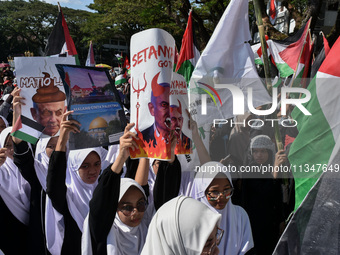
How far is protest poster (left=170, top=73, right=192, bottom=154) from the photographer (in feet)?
7.71

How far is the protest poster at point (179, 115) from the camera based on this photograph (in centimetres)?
235

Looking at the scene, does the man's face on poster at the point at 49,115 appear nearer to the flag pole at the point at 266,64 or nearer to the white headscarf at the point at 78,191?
the white headscarf at the point at 78,191

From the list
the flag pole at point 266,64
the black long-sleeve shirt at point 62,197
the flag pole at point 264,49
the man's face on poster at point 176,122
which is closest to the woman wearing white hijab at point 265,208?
the flag pole at point 266,64

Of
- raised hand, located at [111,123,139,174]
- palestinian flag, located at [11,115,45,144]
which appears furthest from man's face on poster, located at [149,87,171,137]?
palestinian flag, located at [11,115,45,144]

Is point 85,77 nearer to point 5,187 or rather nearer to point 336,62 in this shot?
point 5,187

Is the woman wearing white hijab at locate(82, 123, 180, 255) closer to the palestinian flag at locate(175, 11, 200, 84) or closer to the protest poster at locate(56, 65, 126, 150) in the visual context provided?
the protest poster at locate(56, 65, 126, 150)

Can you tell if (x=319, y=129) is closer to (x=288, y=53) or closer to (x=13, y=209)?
(x=13, y=209)

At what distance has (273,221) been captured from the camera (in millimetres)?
2859

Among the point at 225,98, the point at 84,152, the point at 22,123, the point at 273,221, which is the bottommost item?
the point at 273,221

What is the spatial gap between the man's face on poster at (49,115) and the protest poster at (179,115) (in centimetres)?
84

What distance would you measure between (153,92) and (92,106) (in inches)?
16.2

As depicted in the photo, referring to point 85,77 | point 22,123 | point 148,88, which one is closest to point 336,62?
point 148,88

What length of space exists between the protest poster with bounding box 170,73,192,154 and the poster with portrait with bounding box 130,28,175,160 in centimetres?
27

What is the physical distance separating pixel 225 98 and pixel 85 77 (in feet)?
4.09
